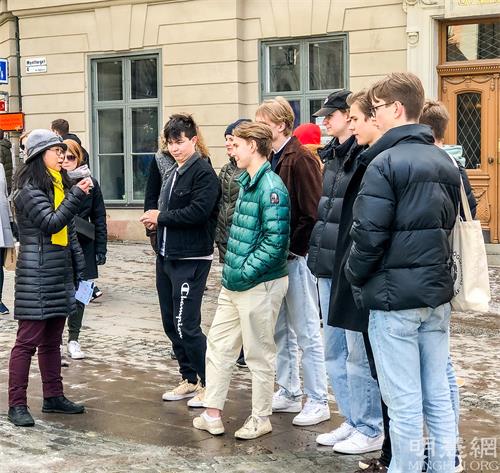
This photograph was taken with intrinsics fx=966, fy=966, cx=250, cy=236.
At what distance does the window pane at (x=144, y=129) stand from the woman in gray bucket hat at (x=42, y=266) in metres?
11.2

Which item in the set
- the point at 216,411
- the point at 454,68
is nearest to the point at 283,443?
the point at 216,411

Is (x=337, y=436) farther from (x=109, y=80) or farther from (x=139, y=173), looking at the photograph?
(x=109, y=80)

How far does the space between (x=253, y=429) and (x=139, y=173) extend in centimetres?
1254

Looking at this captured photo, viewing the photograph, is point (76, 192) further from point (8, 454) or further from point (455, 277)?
point (455, 277)

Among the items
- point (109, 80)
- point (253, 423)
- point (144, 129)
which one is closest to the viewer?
Answer: point (253, 423)

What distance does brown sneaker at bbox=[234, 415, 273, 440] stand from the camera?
573cm

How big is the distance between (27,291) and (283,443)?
1873mm

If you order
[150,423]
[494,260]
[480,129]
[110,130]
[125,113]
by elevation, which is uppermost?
[125,113]

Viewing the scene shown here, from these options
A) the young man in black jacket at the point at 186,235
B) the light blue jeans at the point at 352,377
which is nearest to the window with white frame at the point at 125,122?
the young man in black jacket at the point at 186,235

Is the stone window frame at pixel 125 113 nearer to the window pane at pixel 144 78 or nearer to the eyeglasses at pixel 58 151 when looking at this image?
the window pane at pixel 144 78

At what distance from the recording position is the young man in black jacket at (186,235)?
21.0ft

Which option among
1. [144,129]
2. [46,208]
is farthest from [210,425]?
[144,129]

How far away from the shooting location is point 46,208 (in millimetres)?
6137

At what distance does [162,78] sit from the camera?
55.9 ft
